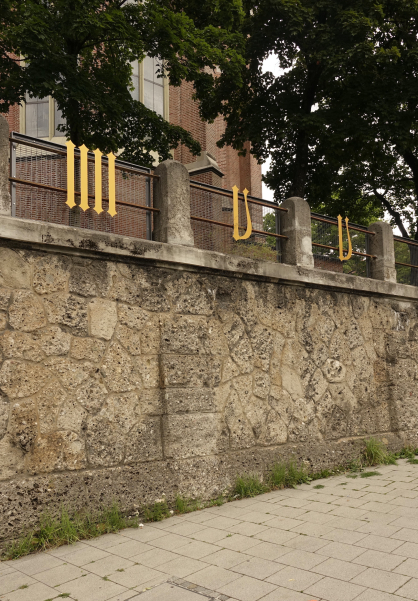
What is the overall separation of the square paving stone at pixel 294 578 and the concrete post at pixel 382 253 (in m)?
6.00

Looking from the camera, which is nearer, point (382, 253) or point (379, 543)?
point (379, 543)

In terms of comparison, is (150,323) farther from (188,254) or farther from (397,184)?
(397,184)

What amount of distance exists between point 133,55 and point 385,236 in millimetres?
6319

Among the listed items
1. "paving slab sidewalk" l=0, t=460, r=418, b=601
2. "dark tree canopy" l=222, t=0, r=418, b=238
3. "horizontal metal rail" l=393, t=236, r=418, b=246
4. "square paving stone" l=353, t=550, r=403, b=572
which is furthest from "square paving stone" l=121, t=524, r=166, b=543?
"dark tree canopy" l=222, t=0, r=418, b=238

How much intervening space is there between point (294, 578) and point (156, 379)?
2442 millimetres

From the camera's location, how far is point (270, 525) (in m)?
4.93

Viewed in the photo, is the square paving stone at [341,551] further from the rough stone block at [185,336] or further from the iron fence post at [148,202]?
the iron fence post at [148,202]

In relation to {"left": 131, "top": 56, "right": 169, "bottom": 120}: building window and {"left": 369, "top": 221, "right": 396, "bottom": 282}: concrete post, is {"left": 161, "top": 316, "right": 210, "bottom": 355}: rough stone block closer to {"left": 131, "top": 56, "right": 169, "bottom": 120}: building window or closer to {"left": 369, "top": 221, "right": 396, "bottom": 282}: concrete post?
{"left": 369, "top": 221, "right": 396, "bottom": 282}: concrete post

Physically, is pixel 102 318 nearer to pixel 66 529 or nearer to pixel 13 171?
pixel 13 171

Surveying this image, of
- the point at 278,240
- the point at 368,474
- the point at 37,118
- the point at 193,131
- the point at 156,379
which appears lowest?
the point at 368,474

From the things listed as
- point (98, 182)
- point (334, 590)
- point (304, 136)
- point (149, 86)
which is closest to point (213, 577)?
point (334, 590)

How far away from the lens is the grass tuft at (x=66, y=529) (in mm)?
4289

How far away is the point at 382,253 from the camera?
903cm

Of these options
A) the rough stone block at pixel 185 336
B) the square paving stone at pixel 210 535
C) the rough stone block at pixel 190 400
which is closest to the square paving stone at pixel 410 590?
the square paving stone at pixel 210 535
